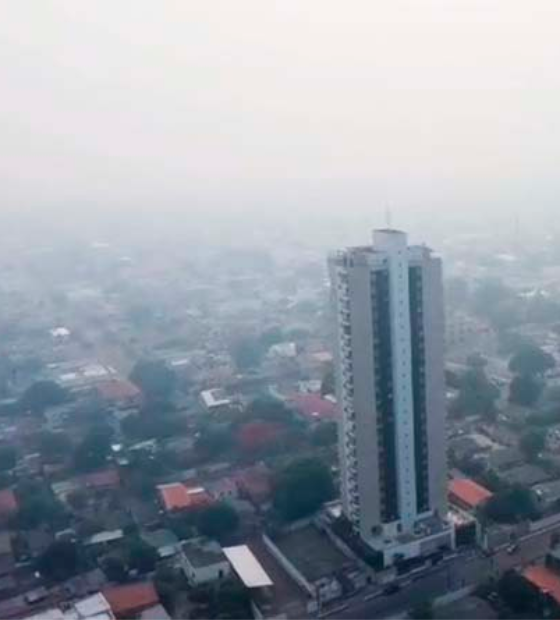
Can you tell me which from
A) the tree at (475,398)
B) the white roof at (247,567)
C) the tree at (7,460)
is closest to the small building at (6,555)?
the tree at (7,460)

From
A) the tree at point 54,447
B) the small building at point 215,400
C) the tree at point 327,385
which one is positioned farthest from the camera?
the tree at point 327,385

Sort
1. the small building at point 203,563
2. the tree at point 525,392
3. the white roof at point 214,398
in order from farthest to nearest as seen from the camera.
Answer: the white roof at point 214,398, the tree at point 525,392, the small building at point 203,563

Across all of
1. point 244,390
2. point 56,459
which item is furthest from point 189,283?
point 56,459

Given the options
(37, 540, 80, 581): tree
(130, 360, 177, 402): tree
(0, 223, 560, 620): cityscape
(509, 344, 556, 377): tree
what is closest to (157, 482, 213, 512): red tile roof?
(0, 223, 560, 620): cityscape

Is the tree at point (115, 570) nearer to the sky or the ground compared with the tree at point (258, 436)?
nearer to the ground

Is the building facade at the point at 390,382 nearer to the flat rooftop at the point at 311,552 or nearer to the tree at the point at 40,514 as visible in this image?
the flat rooftop at the point at 311,552

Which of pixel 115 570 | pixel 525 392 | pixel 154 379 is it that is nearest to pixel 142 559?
pixel 115 570
